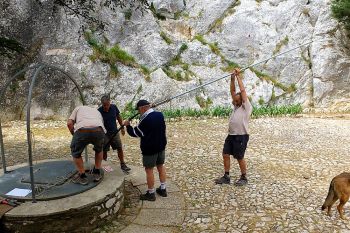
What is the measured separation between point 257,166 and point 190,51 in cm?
962

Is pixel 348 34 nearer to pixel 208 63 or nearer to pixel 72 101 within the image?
pixel 208 63

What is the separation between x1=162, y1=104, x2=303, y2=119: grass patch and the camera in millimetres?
13961

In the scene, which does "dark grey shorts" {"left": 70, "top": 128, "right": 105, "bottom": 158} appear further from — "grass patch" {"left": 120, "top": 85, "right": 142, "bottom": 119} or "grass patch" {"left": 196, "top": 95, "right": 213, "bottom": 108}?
"grass patch" {"left": 196, "top": 95, "right": 213, "bottom": 108}

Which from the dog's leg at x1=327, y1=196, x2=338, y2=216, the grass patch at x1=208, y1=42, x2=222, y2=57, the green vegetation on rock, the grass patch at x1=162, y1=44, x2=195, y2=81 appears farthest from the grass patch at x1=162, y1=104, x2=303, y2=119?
the dog's leg at x1=327, y1=196, x2=338, y2=216

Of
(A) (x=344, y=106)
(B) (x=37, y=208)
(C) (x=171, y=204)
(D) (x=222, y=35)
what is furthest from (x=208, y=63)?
(B) (x=37, y=208)

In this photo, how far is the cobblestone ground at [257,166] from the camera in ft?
19.3

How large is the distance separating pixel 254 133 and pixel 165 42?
732 cm

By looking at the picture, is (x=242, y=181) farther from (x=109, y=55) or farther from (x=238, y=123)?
(x=109, y=55)

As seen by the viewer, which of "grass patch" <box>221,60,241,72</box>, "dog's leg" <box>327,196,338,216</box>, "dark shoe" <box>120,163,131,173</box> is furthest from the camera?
"grass patch" <box>221,60,241,72</box>

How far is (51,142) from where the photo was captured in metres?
11.0

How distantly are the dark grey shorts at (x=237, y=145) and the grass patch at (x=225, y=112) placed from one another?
6660 millimetres

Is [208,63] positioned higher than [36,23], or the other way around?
[36,23]

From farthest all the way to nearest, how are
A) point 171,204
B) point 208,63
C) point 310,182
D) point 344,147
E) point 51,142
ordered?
point 208,63 → point 51,142 → point 344,147 → point 310,182 → point 171,204

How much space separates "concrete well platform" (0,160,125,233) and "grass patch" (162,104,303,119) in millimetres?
8053
